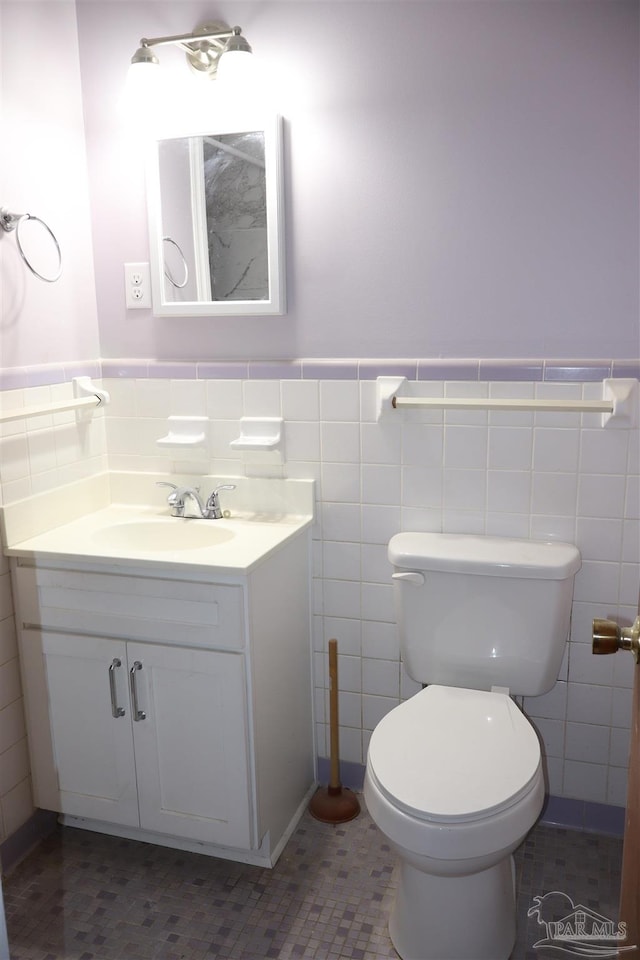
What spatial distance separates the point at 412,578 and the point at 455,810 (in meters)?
0.59

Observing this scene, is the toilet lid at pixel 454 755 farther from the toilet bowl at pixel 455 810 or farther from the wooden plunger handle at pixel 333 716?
the wooden plunger handle at pixel 333 716

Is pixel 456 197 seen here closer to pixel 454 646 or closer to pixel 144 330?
pixel 144 330

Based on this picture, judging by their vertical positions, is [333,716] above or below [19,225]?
below

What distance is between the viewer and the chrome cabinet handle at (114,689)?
6.21ft

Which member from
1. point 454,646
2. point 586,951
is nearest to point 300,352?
point 454,646

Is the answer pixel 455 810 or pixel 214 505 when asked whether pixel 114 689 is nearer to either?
pixel 214 505

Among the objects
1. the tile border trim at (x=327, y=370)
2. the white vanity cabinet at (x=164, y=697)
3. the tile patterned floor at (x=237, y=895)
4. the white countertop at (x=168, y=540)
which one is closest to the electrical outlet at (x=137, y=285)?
the tile border trim at (x=327, y=370)

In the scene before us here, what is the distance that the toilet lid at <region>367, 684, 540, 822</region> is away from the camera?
4.88 ft

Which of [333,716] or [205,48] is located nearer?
[205,48]

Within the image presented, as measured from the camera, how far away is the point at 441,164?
191 cm

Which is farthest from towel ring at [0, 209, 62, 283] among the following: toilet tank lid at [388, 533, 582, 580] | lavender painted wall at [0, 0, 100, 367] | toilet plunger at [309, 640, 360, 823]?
toilet plunger at [309, 640, 360, 823]

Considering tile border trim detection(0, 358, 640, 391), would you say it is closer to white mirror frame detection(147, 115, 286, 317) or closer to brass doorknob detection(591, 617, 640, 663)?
white mirror frame detection(147, 115, 286, 317)

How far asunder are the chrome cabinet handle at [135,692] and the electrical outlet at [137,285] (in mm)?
1000

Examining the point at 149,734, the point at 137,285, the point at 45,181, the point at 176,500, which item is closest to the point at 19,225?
the point at 45,181
